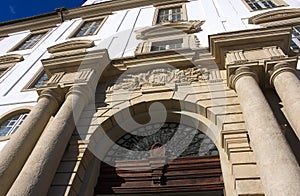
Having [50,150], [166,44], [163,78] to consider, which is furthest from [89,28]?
[50,150]

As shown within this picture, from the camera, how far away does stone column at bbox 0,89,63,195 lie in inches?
Answer: 211

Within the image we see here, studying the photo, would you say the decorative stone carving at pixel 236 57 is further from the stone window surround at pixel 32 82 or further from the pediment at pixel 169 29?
the stone window surround at pixel 32 82

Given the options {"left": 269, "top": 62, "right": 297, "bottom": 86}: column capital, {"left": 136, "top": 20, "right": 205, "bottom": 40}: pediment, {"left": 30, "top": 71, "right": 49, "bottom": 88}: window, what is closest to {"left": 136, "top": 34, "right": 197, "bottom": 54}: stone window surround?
{"left": 136, "top": 20, "right": 205, "bottom": 40}: pediment

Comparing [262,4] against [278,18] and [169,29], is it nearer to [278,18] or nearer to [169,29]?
[278,18]

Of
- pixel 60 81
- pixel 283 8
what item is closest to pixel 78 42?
pixel 60 81

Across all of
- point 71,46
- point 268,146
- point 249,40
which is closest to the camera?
point 268,146

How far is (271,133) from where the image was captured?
4.50 m

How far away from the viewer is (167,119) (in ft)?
24.3

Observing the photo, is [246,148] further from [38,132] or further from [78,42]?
[78,42]

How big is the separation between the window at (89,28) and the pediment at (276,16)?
7442mm

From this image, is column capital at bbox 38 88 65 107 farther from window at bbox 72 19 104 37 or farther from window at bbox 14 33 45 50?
window at bbox 14 33 45 50

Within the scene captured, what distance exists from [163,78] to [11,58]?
8.92m

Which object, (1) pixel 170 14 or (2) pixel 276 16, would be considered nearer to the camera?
(2) pixel 276 16

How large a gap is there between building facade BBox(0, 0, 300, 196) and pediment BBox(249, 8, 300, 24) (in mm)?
38
